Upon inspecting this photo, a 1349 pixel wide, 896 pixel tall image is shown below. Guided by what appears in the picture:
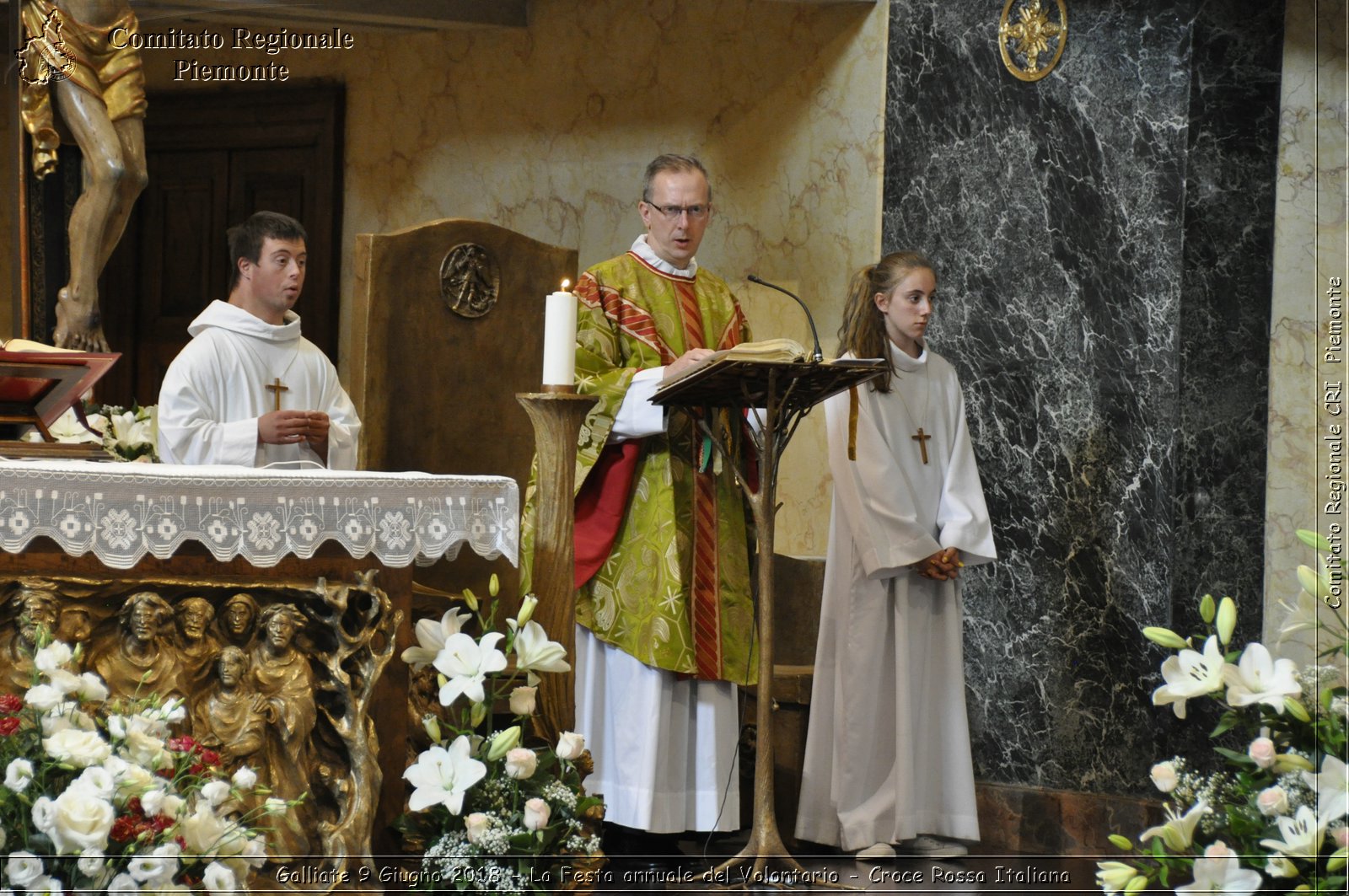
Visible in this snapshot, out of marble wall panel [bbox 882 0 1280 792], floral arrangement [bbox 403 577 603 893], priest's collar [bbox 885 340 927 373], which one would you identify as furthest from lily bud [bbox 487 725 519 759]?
marble wall panel [bbox 882 0 1280 792]

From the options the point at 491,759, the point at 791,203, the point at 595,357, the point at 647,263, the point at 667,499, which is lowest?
the point at 491,759

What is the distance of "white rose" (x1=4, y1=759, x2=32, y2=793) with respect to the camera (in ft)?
9.34

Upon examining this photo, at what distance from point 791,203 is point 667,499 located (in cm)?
248

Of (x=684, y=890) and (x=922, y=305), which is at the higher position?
(x=922, y=305)

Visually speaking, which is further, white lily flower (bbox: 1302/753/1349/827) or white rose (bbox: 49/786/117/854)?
white rose (bbox: 49/786/117/854)

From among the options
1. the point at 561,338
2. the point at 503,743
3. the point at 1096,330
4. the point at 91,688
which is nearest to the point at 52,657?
the point at 91,688

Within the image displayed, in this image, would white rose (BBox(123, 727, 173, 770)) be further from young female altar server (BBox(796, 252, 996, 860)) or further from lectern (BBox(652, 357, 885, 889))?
young female altar server (BBox(796, 252, 996, 860))

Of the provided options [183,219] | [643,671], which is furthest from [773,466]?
[183,219]

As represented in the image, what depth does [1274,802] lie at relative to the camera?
Result: 2404mm

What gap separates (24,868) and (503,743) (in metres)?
1.17

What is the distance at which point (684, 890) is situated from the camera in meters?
4.44

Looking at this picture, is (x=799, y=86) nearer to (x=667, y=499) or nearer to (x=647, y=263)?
(x=647, y=263)

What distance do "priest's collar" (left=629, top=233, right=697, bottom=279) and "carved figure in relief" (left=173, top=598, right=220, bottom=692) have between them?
6.82 ft

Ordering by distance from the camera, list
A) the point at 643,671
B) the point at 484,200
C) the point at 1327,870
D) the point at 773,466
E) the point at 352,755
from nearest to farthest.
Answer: the point at 1327,870 < the point at 352,755 < the point at 773,466 < the point at 643,671 < the point at 484,200
